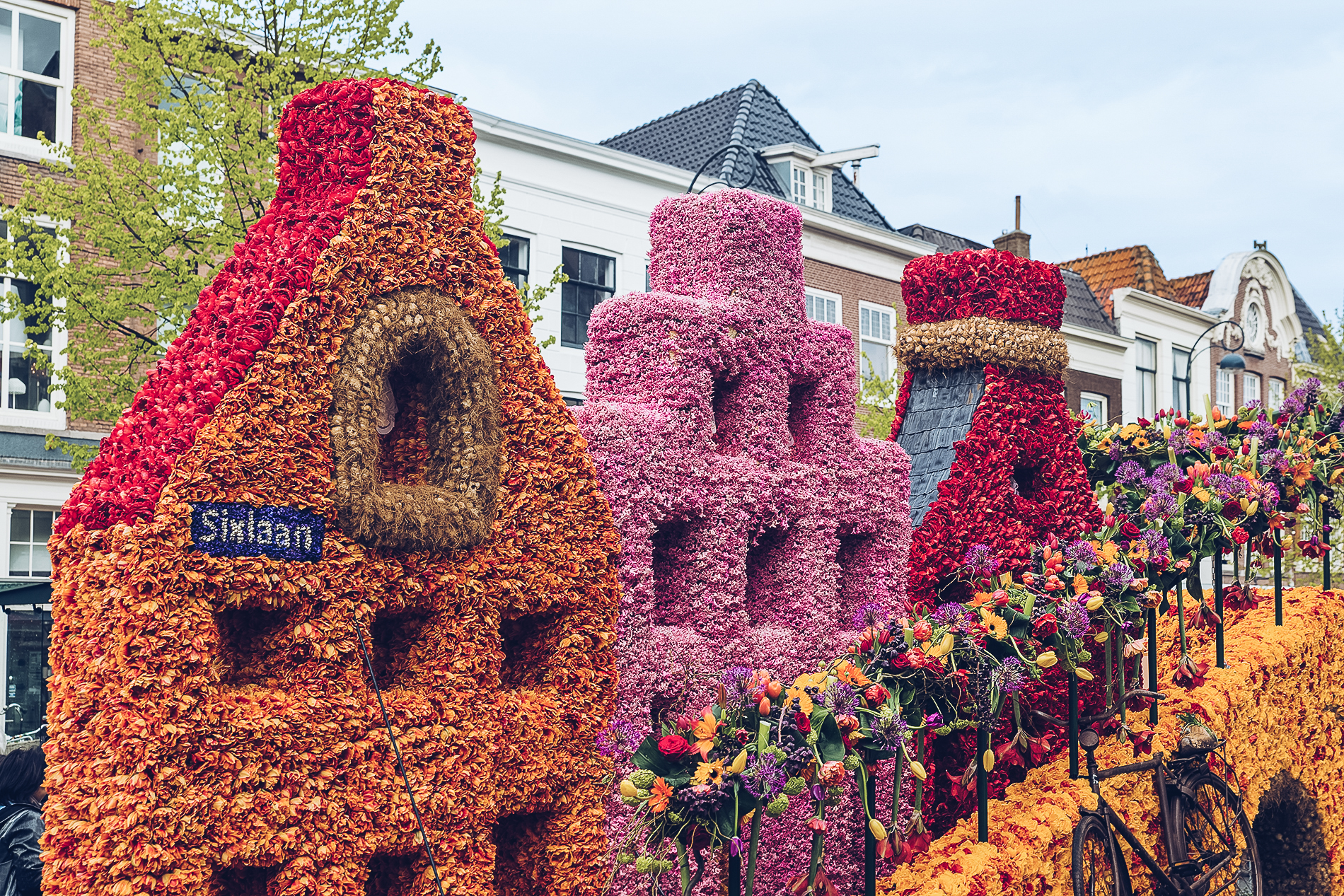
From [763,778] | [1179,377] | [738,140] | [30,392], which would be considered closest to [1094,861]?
[763,778]

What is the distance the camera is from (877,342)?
20.4 metres

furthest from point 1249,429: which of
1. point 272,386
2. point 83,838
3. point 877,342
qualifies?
point 877,342

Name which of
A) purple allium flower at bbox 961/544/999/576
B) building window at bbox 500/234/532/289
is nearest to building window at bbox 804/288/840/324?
building window at bbox 500/234/532/289

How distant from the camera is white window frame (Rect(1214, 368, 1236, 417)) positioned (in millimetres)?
28812

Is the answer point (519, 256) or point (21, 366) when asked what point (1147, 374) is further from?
point (21, 366)

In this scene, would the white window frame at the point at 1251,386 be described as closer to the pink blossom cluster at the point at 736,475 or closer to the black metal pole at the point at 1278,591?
the black metal pole at the point at 1278,591

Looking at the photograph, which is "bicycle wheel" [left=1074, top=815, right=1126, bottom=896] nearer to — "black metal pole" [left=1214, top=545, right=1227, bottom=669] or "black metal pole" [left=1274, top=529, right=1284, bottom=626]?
"black metal pole" [left=1214, top=545, right=1227, bottom=669]

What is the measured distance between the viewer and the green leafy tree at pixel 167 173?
9945mm

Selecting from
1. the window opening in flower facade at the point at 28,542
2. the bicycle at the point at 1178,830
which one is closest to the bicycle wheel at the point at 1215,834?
the bicycle at the point at 1178,830

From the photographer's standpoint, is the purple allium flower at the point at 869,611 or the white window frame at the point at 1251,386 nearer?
the purple allium flower at the point at 869,611

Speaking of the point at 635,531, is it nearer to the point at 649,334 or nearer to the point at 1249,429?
the point at 649,334

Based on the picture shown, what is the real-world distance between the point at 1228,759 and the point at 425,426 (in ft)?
20.9

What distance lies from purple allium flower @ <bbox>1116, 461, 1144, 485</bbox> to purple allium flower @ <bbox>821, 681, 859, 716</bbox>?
371cm

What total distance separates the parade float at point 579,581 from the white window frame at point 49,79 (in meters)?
9.44
